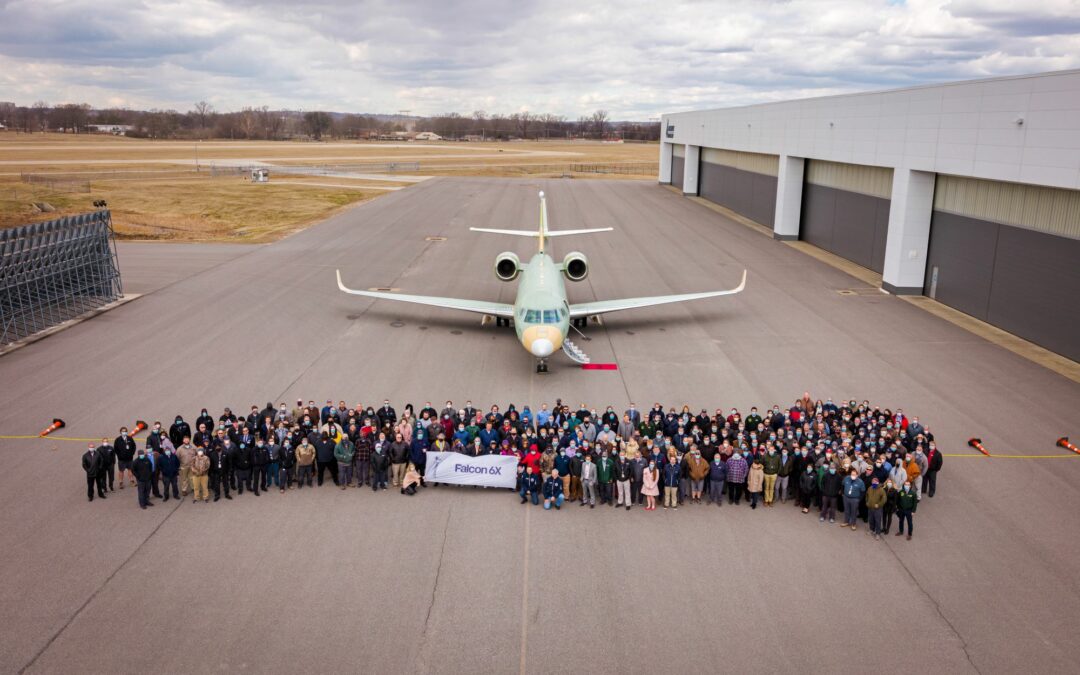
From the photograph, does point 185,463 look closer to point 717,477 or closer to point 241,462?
point 241,462

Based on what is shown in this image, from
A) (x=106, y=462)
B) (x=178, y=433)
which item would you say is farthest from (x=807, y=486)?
(x=106, y=462)

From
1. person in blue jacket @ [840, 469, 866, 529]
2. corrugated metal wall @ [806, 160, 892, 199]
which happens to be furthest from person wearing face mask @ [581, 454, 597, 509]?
corrugated metal wall @ [806, 160, 892, 199]

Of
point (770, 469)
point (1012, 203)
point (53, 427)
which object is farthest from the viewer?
point (1012, 203)

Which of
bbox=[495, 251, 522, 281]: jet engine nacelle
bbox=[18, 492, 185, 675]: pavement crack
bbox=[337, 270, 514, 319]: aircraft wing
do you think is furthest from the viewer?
bbox=[495, 251, 522, 281]: jet engine nacelle

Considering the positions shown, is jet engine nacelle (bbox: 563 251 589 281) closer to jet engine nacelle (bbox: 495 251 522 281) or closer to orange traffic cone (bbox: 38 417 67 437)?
jet engine nacelle (bbox: 495 251 522 281)

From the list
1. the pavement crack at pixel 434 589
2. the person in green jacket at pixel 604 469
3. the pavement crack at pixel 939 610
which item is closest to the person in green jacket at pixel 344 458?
the pavement crack at pixel 434 589

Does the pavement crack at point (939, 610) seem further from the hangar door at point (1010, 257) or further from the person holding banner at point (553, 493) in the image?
the hangar door at point (1010, 257)

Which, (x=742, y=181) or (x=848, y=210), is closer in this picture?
(x=848, y=210)

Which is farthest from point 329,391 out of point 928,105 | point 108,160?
point 108,160
